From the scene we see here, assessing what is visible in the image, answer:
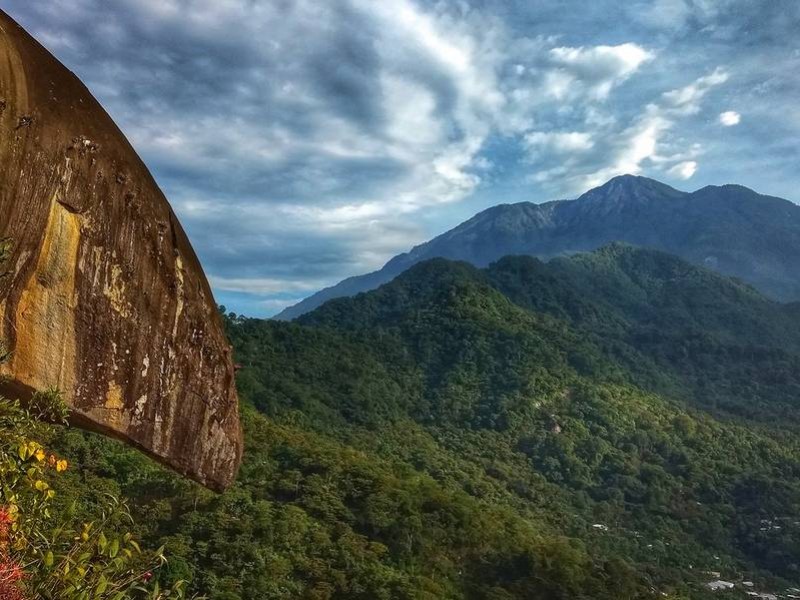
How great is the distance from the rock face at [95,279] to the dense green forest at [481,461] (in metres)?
11.0

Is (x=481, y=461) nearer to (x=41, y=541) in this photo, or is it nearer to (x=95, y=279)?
(x=95, y=279)

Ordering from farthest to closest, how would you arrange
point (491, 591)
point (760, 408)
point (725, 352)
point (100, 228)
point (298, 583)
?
1. point (725, 352)
2. point (760, 408)
3. point (491, 591)
4. point (298, 583)
5. point (100, 228)

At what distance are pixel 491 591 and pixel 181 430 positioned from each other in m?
36.4

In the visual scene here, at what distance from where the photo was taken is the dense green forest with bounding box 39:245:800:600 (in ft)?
119

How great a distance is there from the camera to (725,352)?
161m

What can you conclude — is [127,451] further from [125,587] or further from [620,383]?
[620,383]

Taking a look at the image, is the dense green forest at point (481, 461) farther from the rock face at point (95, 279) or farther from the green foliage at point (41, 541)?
the green foliage at point (41, 541)

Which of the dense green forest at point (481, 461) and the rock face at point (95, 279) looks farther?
the dense green forest at point (481, 461)

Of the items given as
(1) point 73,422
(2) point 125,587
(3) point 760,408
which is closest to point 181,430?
(1) point 73,422

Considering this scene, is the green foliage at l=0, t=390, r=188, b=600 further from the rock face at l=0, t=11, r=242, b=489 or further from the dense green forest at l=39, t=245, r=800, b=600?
the dense green forest at l=39, t=245, r=800, b=600

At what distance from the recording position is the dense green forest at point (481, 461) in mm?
36188

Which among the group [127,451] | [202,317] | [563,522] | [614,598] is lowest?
[563,522]

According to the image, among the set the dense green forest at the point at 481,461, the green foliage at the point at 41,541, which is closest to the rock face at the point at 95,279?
the green foliage at the point at 41,541

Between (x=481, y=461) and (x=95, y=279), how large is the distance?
81413 millimetres
